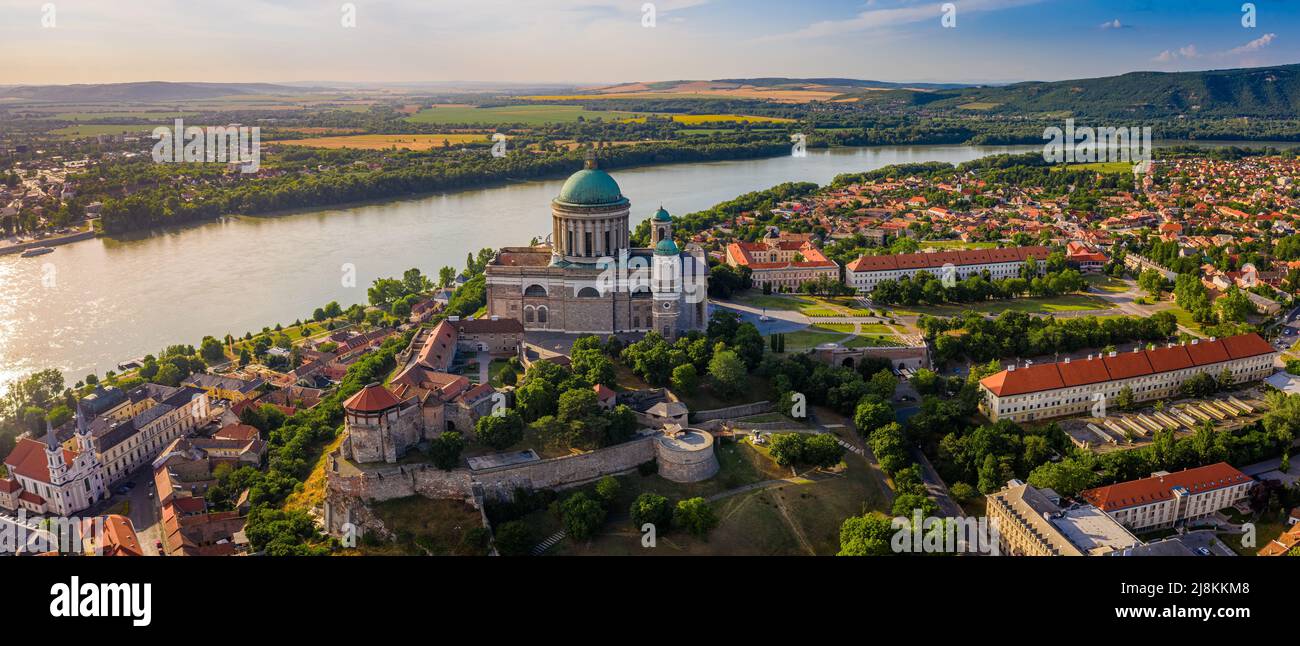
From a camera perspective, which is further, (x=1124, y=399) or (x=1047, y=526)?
(x=1124, y=399)

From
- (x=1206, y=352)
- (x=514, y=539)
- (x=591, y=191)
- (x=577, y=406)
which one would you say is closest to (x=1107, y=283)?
(x=1206, y=352)

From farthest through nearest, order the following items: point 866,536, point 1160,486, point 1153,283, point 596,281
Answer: point 1153,283 → point 596,281 → point 1160,486 → point 866,536

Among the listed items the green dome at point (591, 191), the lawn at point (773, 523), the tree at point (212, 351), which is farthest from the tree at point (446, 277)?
the lawn at point (773, 523)

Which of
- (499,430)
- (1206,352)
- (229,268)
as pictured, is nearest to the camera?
(499,430)

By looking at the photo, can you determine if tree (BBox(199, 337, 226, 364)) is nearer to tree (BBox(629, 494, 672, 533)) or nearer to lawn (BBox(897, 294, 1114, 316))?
tree (BBox(629, 494, 672, 533))

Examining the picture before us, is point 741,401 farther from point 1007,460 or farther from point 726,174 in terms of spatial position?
point 726,174

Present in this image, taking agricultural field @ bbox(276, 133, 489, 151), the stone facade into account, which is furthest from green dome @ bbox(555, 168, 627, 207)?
agricultural field @ bbox(276, 133, 489, 151)

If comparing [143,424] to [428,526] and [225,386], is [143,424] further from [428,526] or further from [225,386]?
[428,526]
